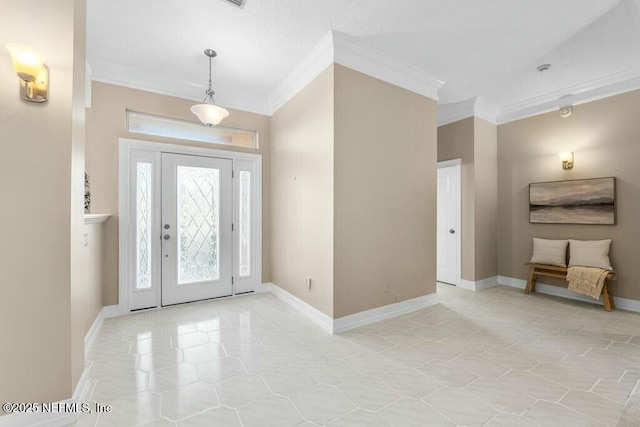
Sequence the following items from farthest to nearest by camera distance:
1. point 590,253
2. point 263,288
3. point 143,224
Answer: point 263,288, point 590,253, point 143,224

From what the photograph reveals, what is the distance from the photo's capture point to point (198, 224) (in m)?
4.02

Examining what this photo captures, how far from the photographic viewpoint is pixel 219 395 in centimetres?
196

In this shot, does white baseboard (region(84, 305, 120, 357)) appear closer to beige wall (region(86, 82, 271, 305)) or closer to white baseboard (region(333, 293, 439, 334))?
beige wall (region(86, 82, 271, 305))

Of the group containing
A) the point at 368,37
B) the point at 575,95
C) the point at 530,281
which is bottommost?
the point at 530,281

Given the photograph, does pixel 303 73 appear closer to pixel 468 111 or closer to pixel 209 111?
pixel 209 111

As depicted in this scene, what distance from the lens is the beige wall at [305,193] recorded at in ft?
10.3

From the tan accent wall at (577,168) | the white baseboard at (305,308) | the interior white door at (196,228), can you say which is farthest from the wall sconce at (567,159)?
the interior white door at (196,228)

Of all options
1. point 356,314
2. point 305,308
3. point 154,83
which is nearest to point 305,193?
point 305,308

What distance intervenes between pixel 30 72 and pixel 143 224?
94.7 inches

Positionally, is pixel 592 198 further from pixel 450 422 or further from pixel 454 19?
pixel 450 422

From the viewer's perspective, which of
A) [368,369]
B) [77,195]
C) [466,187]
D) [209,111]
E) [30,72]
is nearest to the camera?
[30,72]

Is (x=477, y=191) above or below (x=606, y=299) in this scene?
above

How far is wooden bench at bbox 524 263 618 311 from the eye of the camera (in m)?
3.67

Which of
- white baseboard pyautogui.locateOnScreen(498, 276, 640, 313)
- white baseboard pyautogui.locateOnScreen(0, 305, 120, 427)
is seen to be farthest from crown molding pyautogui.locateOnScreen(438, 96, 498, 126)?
white baseboard pyautogui.locateOnScreen(0, 305, 120, 427)
